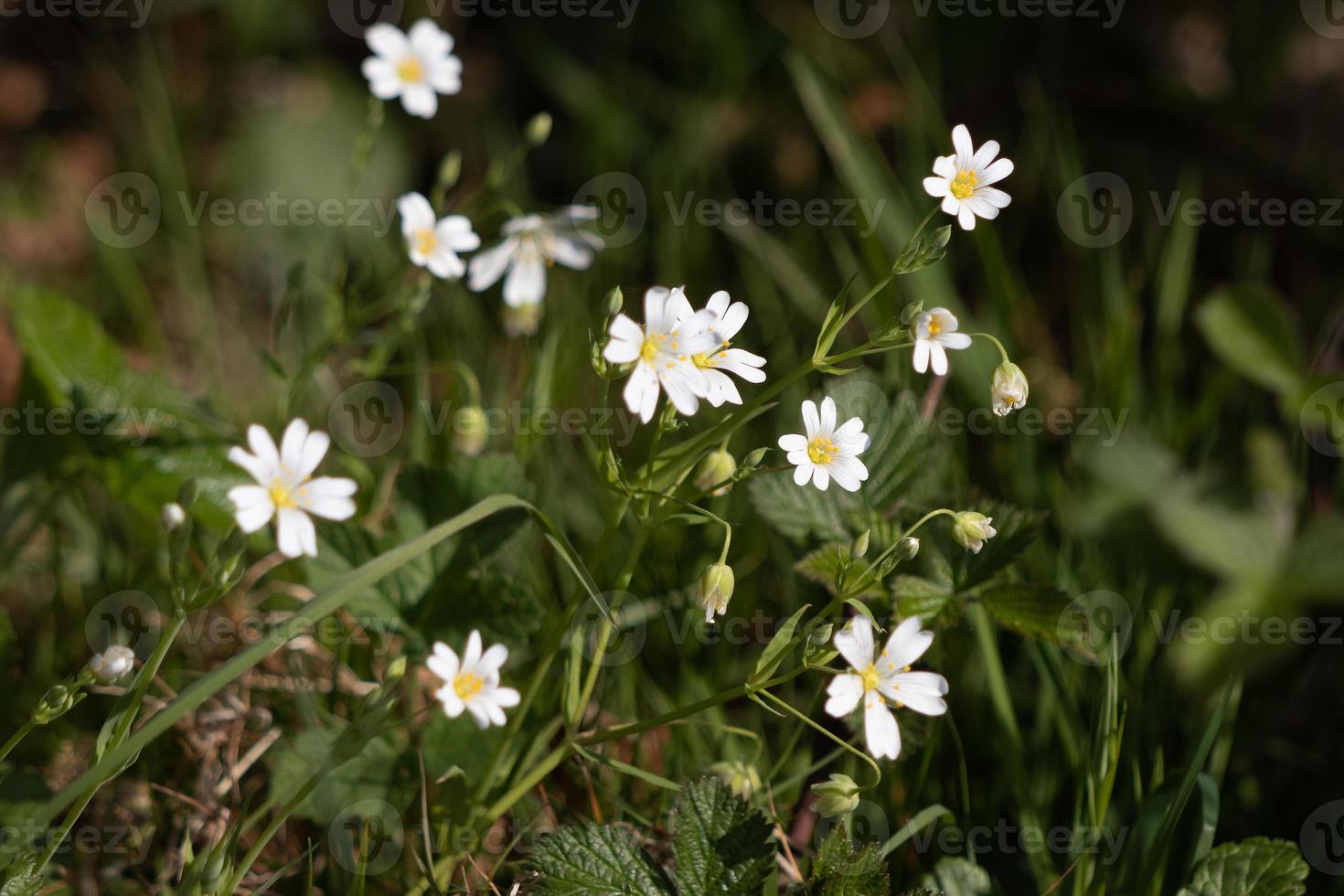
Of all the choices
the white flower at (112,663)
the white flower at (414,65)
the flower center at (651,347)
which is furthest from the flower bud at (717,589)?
the white flower at (414,65)

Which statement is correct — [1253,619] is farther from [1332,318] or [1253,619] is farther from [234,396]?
[234,396]

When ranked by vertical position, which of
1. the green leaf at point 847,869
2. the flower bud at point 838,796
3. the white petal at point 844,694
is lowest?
the green leaf at point 847,869

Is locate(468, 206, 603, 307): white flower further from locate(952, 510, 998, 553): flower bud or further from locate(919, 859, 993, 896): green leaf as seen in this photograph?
locate(919, 859, 993, 896): green leaf

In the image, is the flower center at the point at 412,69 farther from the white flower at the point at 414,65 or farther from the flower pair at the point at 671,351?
the flower pair at the point at 671,351

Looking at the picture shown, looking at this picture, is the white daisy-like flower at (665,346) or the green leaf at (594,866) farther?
the green leaf at (594,866)

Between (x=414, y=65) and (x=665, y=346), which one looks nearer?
(x=665, y=346)

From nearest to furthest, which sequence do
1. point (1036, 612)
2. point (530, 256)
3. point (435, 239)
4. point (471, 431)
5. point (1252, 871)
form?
1. point (1252, 871)
2. point (1036, 612)
3. point (435, 239)
4. point (471, 431)
5. point (530, 256)

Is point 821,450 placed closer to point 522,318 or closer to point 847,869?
point 847,869

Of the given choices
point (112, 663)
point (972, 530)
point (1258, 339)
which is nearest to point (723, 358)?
point (972, 530)
